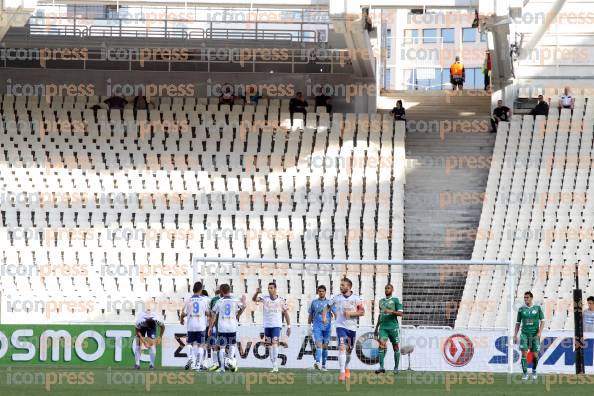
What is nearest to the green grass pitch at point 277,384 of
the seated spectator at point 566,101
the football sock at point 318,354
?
the football sock at point 318,354

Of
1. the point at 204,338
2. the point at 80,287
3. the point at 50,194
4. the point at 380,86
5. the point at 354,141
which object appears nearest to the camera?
the point at 204,338

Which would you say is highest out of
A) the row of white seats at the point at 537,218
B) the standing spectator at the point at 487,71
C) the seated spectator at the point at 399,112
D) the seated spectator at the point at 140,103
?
the standing spectator at the point at 487,71

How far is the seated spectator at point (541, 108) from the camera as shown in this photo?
38.3m

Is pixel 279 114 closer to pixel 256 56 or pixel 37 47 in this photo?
pixel 256 56

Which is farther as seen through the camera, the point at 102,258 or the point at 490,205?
the point at 490,205

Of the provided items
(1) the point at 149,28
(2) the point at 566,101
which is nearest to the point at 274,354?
(1) the point at 149,28

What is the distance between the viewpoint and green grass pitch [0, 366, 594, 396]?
18703mm

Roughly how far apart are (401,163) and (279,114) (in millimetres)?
3911

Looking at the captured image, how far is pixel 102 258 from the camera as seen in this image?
3306 cm

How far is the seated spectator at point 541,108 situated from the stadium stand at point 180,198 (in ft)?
11.6

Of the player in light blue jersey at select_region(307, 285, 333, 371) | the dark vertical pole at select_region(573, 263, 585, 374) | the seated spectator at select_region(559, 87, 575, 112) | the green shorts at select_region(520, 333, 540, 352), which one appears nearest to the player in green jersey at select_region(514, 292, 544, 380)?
the green shorts at select_region(520, 333, 540, 352)

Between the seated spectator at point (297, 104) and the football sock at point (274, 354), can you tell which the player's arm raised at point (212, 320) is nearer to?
the football sock at point (274, 354)

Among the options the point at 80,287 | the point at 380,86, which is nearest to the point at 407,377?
the point at 80,287

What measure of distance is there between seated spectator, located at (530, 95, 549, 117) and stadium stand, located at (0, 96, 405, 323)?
139 inches
